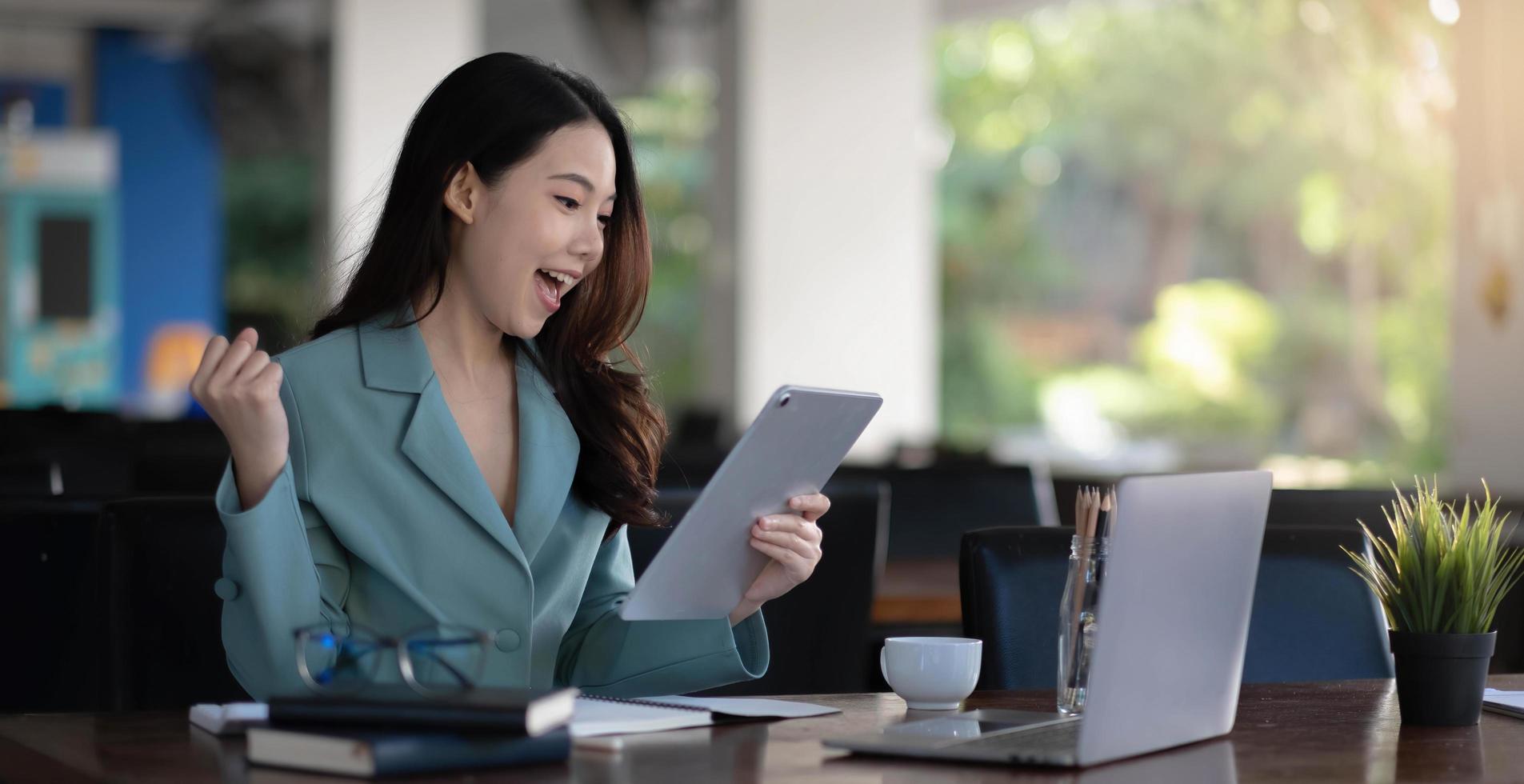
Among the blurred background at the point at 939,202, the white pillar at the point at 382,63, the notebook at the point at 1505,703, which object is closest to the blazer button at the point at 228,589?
the notebook at the point at 1505,703

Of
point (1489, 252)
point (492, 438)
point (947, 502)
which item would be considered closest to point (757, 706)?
point (492, 438)

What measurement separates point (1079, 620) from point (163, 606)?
86 cm

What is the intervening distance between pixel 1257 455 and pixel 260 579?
11695mm

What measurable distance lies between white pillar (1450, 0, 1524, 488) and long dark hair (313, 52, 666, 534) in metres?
3.44

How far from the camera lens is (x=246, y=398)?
52.0 inches

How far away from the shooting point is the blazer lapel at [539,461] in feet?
5.27

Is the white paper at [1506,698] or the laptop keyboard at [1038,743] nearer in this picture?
the laptop keyboard at [1038,743]

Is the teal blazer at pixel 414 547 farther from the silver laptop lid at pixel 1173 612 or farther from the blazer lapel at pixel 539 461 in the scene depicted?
the silver laptop lid at pixel 1173 612

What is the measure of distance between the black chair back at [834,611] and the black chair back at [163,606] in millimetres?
630

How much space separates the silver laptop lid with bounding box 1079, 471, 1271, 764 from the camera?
1.16m

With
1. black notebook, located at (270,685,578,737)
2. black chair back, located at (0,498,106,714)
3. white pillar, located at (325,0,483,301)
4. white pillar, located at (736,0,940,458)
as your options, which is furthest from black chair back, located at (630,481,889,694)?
white pillar, located at (325,0,483,301)

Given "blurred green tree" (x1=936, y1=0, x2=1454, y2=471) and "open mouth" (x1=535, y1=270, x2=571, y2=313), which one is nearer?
"open mouth" (x1=535, y1=270, x2=571, y2=313)

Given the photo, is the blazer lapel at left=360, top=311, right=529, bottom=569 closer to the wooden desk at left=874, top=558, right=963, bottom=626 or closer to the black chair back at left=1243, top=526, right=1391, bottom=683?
the black chair back at left=1243, top=526, right=1391, bottom=683

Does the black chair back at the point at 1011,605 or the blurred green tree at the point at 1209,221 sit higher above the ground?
the blurred green tree at the point at 1209,221
